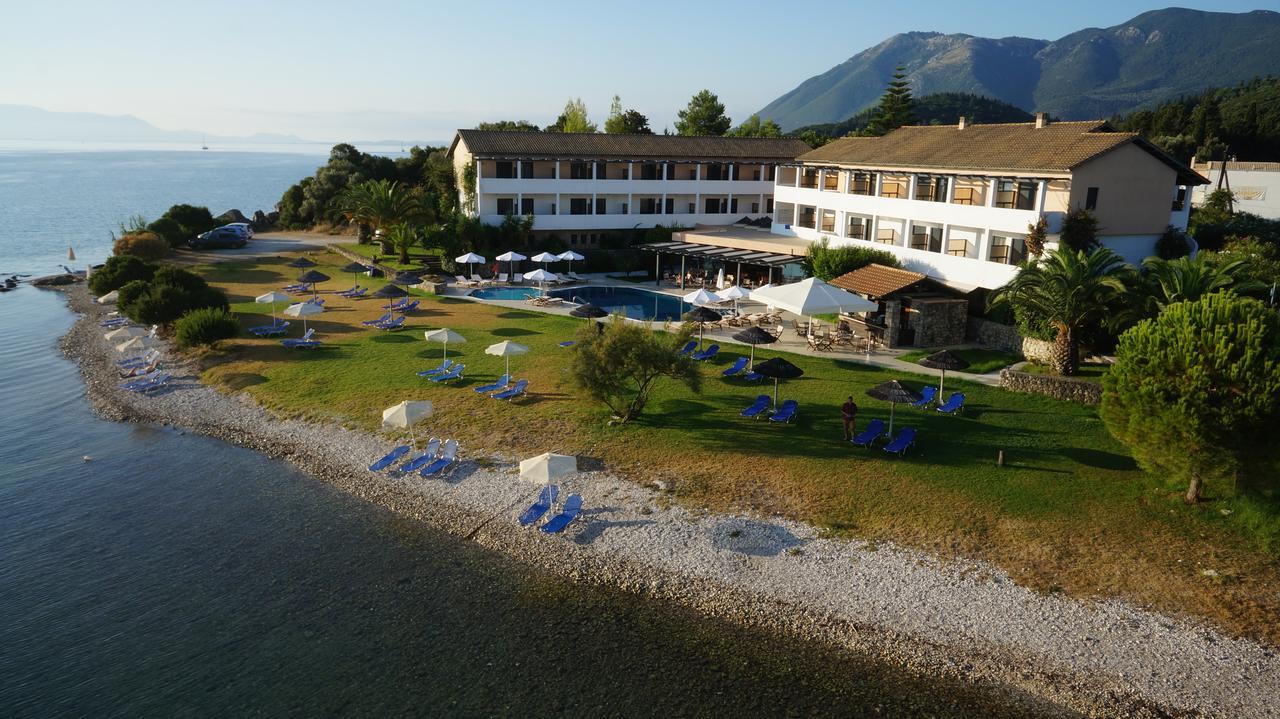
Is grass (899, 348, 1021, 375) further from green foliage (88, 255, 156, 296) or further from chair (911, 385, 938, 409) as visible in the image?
green foliage (88, 255, 156, 296)

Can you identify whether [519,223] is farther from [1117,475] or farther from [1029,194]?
[1117,475]

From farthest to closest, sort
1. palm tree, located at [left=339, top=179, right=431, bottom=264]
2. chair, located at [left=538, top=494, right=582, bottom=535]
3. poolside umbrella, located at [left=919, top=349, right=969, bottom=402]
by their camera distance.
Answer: palm tree, located at [left=339, top=179, right=431, bottom=264] < poolside umbrella, located at [left=919, top=349, right=969, bottom=402] < chair, located at [left=538, top=494, right=582, bottom=535]

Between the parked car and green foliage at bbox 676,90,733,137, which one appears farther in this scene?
green foliage at bbox 676,90,733,137

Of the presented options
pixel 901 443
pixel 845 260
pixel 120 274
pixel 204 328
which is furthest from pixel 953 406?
pixel 120 274

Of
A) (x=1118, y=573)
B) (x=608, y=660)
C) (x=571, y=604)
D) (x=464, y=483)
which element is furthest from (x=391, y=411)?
(x=1118, y=573)

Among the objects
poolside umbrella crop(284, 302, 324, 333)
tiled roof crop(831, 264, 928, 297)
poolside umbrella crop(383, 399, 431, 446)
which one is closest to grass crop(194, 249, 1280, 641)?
poolside umbrella crop(284, 302, 324, 333)

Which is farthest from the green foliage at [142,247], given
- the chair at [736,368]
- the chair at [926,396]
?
the chair at [926,396]
